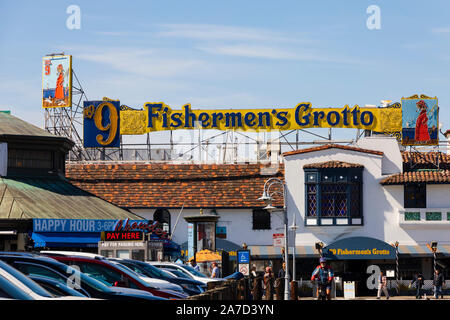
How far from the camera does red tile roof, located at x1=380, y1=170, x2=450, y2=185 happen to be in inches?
2008

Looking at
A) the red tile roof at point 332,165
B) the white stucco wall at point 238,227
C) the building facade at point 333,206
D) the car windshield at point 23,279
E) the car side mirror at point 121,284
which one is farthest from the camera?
the white stucco wall at point 238,227

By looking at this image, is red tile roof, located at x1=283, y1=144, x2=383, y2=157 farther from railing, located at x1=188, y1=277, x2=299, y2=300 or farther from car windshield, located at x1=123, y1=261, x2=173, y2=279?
car windshield, located at x1=123, y1=261, x2=173, y2=279

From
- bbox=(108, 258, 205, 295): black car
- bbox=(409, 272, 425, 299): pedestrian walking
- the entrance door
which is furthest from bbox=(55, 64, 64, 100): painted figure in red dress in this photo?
bbox=(108, 258, 205, 295): black car

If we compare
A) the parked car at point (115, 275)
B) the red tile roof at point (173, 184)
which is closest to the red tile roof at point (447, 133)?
the red tile roof at point (173, 184)

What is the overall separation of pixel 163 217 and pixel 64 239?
Result: 16573 millimetres

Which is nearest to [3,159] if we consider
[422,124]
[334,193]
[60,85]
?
[334,193]

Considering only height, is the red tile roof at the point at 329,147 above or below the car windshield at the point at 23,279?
above

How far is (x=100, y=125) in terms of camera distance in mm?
58844

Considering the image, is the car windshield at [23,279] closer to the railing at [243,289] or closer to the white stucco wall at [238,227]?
the railing at [243,289]

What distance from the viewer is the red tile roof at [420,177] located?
51.0 m

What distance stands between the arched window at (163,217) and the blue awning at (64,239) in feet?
49.8

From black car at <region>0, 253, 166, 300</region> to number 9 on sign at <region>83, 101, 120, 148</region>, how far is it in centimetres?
4484

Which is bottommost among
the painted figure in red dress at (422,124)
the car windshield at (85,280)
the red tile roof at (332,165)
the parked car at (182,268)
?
the parked car at (182,268)
